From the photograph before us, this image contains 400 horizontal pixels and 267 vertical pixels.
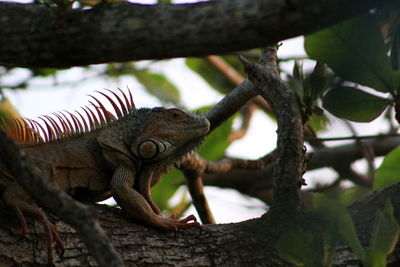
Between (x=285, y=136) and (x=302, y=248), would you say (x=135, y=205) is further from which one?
(x=302, y=248)

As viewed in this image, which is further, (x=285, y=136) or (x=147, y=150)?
(x=147, y=150)

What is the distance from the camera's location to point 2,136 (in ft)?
10.9

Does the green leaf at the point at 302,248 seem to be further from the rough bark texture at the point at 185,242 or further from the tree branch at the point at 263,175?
the tree branch at the point at 263,175

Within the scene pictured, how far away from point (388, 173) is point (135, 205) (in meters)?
1.97

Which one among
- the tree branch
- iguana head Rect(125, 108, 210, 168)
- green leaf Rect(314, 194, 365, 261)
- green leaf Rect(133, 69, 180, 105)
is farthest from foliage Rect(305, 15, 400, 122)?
green leaf Rect(133, 69, 180, 105)

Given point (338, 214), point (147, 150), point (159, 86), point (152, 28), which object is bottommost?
point (338, 214)

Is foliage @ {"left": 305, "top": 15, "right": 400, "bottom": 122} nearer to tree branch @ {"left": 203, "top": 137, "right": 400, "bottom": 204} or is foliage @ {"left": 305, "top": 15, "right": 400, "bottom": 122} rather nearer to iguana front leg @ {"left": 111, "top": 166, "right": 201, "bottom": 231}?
iguana front leg @ {"left": 111, "top": 166, "right": 201, "bottom": 231}

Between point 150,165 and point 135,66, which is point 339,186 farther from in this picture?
point 135,66

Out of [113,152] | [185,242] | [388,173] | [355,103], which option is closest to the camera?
[355,103]

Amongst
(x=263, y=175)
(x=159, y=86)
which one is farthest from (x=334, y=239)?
(x=159, y=86)

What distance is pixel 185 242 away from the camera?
4.72 m

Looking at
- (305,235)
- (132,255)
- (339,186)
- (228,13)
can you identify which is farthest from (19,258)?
(339,186)

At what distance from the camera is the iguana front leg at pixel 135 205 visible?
15.9ft

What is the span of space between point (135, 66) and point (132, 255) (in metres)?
5.63
